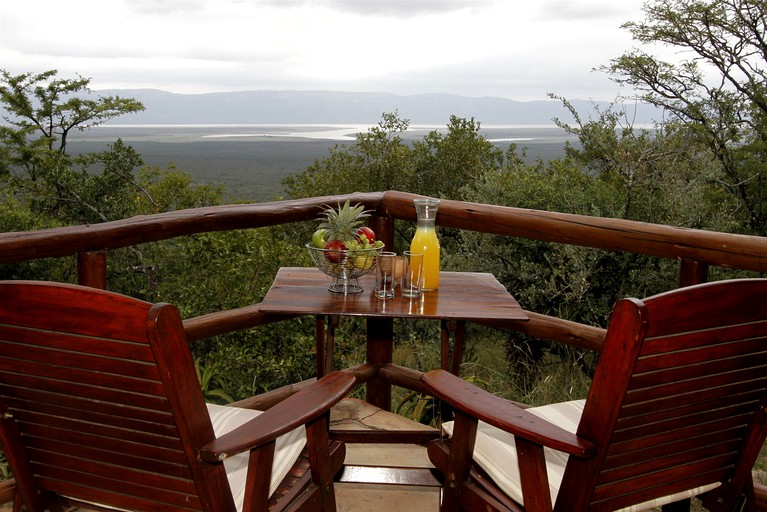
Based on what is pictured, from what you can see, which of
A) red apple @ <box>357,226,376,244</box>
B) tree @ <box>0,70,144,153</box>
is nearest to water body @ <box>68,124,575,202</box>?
tree @ <box>0,70,144,153</box>

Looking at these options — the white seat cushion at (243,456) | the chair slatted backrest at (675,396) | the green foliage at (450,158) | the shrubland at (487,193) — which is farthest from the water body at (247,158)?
the chair slatted backrest at (675,396)

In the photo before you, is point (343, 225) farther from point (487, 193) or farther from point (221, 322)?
point (487, 193)

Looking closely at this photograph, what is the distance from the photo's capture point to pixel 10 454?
1446mm

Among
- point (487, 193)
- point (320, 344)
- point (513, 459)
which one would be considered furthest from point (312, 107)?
point (513, 459)

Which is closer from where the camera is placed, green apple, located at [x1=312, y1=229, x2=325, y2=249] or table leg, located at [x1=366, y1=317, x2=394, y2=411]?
green apple, located at [x1=312, y1=229, x2=325, y2=249]

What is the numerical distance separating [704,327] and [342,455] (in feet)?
3.03

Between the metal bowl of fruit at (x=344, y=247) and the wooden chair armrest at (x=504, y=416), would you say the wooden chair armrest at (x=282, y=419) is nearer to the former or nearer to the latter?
the wooden chair armrest at (x=504, y=416)

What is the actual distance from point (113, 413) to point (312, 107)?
11072 cm

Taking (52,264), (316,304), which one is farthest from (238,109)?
(316,304)

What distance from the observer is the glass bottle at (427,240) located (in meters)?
2.31

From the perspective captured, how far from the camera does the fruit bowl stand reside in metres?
2.24

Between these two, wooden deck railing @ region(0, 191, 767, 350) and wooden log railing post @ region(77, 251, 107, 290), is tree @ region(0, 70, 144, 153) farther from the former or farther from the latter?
wooden log railing post @ region(77, 251, 107, 290)

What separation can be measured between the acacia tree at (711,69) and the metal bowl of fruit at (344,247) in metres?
8.86

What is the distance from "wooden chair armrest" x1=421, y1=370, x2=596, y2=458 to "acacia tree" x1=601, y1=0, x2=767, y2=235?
30.8 ft
